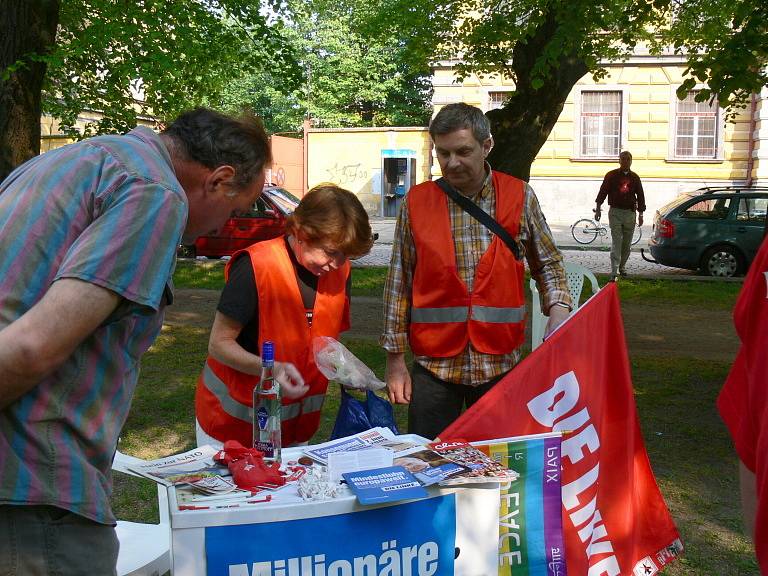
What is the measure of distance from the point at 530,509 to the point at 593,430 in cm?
58

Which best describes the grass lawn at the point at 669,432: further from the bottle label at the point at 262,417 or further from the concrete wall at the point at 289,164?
the concrete wall at the point at 289,164

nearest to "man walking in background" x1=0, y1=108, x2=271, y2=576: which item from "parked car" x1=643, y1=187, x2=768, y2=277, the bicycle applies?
"parked car" x1=643, y1=187, x2=768, y2=277

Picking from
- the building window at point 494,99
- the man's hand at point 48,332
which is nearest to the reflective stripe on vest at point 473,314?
the man's hand at point 48,332

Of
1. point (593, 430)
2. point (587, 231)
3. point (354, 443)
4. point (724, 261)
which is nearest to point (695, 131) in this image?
point (587, 231)

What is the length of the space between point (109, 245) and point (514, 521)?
1552 mm

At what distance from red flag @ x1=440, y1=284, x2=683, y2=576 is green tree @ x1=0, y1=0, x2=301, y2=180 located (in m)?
6.46

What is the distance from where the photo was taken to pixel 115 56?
36.6 feet

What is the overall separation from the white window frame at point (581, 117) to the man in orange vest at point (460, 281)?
24.6 m

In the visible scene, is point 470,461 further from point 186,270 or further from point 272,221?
point 272,221

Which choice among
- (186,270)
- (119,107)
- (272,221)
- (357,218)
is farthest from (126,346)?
(272,221)

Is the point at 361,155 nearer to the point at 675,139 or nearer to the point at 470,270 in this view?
the point at 675,139

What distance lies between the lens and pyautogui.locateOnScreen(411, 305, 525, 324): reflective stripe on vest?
10.6 feet

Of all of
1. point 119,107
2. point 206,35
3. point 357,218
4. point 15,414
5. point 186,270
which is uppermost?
point 206,35

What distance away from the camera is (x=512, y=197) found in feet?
11.0
